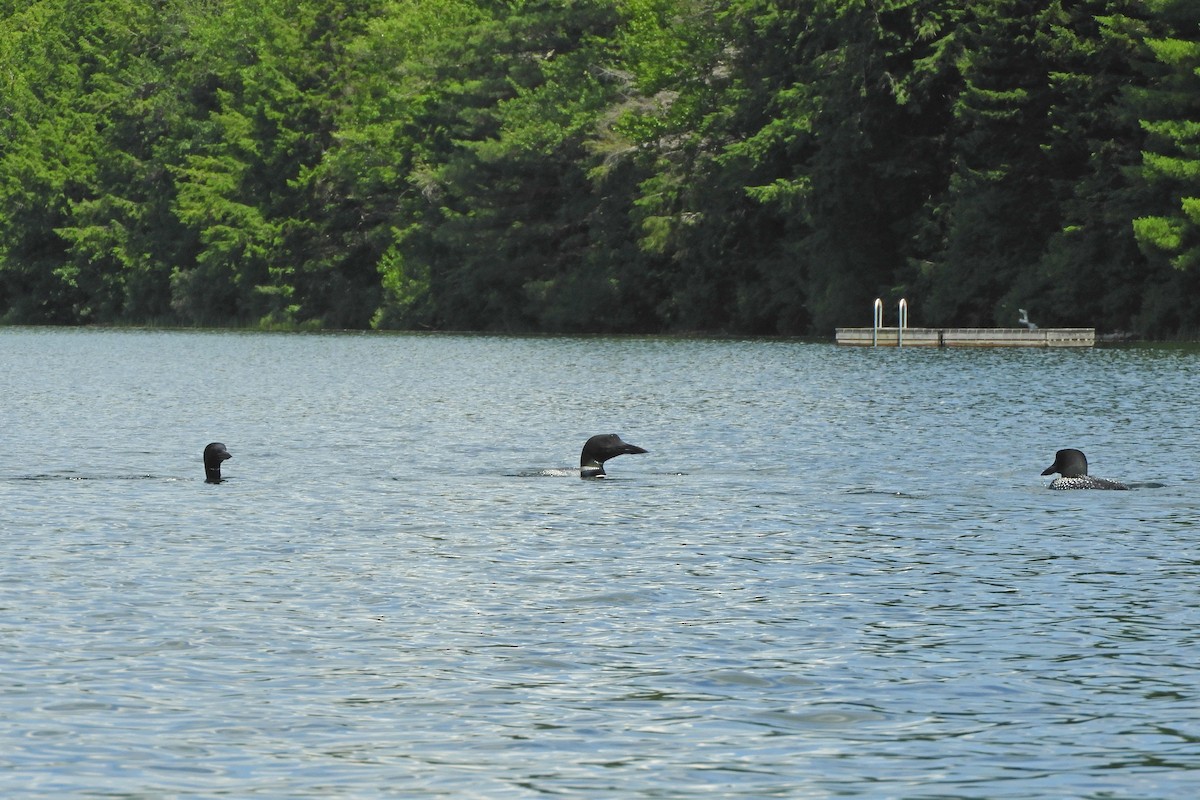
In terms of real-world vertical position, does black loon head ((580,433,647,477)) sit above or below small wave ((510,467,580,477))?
above

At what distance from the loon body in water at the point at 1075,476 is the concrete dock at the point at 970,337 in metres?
46.7

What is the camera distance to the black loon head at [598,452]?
25.9 meters

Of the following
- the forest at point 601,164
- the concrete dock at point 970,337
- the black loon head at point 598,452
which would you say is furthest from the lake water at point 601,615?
the forest at point 601,164

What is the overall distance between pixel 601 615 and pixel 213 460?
455 inches

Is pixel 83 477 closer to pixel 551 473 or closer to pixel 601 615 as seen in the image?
pixel 551 473

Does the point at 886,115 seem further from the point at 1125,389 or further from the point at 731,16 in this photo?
the point at 1125,389

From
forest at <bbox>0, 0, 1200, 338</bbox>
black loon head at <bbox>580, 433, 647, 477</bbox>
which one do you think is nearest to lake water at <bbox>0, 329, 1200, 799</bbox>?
black loon head at <bbox>580, 433, 647, 477</bbox>

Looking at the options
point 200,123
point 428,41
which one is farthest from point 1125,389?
point 200,123

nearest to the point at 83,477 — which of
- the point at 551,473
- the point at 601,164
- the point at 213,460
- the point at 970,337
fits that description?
the point at 213,460

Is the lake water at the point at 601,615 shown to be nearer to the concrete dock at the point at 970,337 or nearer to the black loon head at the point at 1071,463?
the black loon head at the point at 1071,463

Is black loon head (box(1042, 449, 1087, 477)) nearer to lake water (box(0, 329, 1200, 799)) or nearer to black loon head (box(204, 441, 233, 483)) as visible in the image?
lake water (box(0, 329, 1200, 799))

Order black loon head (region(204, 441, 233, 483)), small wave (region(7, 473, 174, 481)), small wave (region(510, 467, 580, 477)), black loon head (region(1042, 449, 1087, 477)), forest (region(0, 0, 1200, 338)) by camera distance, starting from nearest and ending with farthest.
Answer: black loon head (region(1042, 449, 1087, 477)) < black loon head (region(204, 441, 233, 483)) < small wave (region(7, 473, 174, 481)) < small wave (region(510, 467, 580, 477)) < forest (region(0, 0, 1200, 338))

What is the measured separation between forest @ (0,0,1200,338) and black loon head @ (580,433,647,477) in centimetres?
4410

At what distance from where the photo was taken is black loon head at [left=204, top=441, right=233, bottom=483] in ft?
83.9
